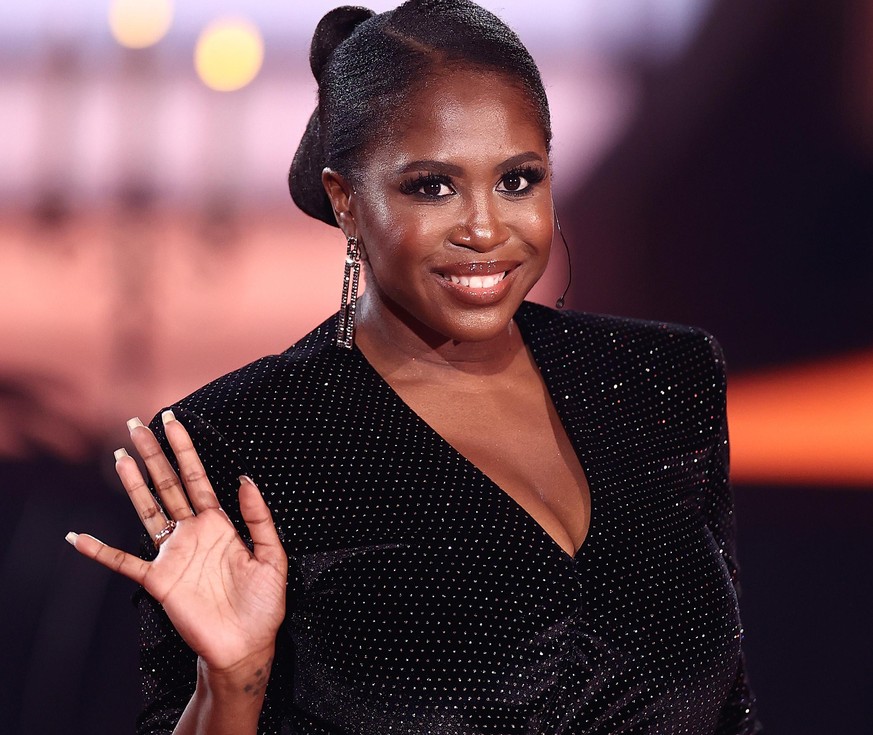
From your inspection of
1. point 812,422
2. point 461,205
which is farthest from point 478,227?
point 812,422

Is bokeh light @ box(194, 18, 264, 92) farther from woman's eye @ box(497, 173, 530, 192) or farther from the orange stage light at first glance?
the orange stage light

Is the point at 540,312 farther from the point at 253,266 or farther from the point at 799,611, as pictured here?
the point at 799,611

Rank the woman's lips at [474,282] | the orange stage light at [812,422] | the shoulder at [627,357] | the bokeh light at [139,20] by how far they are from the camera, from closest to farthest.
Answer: the woman's lips at [474,282] → the shoulder at [627,357] → the bokeh light at [139,20] → the orange stage light at [812,422]

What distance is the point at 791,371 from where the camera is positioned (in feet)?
8.40

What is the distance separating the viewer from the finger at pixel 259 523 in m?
1.23

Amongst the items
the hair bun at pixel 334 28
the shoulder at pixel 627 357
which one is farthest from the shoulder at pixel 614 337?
the hair bun at pixel 334 28

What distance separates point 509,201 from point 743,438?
135cm

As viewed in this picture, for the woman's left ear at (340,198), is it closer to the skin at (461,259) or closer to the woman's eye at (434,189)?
the skin at (461,259)

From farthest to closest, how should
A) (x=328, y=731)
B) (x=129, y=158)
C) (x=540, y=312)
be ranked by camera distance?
(x=129, y=158) → (x=540, y=312) → (x=328, y=731)

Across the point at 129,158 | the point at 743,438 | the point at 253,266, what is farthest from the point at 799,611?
the point at 129,158

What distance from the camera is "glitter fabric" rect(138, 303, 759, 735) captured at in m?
1.32

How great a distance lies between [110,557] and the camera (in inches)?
46.8

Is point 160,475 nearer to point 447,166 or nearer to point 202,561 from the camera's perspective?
point 202,561

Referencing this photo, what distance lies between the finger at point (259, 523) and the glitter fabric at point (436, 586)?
102 mm
